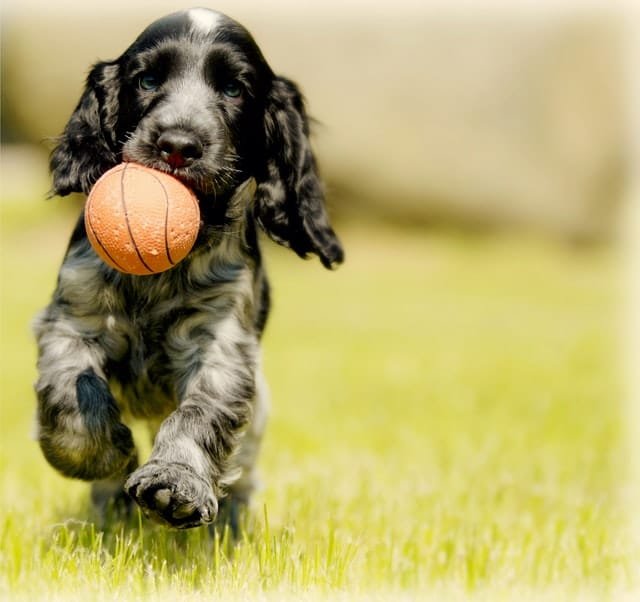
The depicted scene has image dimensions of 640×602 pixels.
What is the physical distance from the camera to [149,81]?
142 inches

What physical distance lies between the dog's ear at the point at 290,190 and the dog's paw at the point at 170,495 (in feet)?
3.89

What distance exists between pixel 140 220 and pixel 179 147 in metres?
0.28

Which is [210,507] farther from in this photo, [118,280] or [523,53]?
[523,53]

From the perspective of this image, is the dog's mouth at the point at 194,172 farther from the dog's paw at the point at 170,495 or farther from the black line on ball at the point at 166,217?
the dog's paw at the point at 170,495

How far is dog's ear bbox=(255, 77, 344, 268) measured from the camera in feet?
12.9

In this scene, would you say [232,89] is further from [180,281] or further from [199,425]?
[199,425]

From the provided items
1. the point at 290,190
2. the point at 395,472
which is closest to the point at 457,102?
the point at 395,472

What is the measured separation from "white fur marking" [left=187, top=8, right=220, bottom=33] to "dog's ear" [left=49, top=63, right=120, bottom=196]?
39 centimetres

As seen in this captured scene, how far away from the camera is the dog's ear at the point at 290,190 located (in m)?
3.95

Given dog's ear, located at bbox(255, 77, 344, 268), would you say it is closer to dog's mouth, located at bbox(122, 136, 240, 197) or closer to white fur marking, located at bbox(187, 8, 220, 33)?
white fur marking, located at bbox(187, 8, 220, 33)

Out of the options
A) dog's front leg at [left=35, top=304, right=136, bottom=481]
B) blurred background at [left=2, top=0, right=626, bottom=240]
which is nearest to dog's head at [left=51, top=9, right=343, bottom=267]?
dog's front leg at [left=35, top=304, right=136, bottom=481]

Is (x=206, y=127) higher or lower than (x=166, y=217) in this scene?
higher

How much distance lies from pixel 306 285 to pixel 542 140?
5121 millimetres

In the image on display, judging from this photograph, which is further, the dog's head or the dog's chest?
the dog's chest
